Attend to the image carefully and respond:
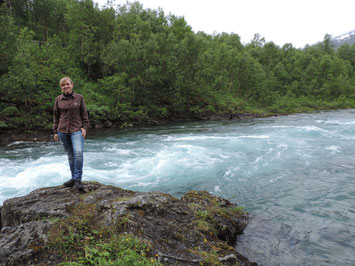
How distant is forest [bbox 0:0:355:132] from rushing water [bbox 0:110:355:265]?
24.6 ft

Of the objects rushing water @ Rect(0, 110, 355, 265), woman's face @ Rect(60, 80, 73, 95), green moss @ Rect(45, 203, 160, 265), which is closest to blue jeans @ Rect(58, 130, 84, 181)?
woman's face @ Rect(60, 80, 73, 95)

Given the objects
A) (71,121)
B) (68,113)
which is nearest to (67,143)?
(71,121)

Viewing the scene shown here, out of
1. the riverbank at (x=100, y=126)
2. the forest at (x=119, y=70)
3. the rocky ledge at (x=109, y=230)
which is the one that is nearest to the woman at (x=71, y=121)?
the rocky ledge at (x=109, y=230)

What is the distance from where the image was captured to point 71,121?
17.3ft

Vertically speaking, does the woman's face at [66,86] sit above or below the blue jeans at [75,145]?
above

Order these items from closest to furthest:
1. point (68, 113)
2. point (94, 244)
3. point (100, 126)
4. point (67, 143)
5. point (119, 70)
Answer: point (94, 244)
point (68, 113)
point (67, 143)
point (100, 126)
point (119, 70)

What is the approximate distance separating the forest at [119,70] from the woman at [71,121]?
644 inches

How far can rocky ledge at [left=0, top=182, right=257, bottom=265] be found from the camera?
3.38 m

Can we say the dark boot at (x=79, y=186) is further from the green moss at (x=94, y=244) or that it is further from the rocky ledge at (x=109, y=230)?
the green moss at (x=94, y=244)

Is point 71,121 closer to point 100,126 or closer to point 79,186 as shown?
Answer: point 79,186

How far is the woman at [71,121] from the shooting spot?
17.2 feet

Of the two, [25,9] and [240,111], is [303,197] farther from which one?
[25,9]

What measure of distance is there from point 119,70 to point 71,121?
1081 inches

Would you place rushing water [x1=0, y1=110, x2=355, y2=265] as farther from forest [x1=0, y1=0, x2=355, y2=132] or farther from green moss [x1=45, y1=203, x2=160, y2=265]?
forest [x1=0, y1=0, x2=355, y2=132]
